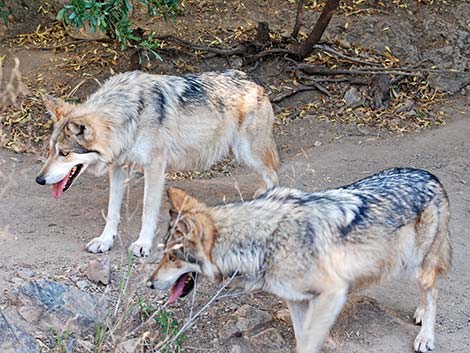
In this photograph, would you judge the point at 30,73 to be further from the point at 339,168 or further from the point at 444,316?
the point at 444,316

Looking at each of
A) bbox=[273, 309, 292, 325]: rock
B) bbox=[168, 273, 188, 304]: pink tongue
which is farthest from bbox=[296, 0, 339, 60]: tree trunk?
bbox=[168, 273, 188, 304]: pink tongue

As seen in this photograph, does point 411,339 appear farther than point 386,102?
No

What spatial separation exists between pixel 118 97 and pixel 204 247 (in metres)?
2.34

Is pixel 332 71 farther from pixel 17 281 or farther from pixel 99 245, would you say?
pixel 17 281

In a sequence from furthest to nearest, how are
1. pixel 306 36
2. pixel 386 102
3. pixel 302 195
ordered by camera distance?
1. pixel 306 36
2. pixel 386 102
3. pixel 302 195

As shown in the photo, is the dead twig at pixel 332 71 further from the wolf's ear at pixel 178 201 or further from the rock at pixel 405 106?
the wolf's ear at pixel 178 201

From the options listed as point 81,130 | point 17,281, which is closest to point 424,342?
point 17,281

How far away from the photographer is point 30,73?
1030cm

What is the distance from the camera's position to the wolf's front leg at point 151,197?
6.89 metres

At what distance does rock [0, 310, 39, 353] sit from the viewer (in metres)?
4.87

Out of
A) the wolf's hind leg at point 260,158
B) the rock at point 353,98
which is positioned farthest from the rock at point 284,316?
the rock at point 353,98

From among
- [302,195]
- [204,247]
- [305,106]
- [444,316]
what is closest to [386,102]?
[305,106]

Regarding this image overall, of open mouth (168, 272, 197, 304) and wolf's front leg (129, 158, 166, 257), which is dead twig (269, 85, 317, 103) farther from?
open mouth (168, 272, 197, 304)

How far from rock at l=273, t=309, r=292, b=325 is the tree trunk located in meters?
4.87
